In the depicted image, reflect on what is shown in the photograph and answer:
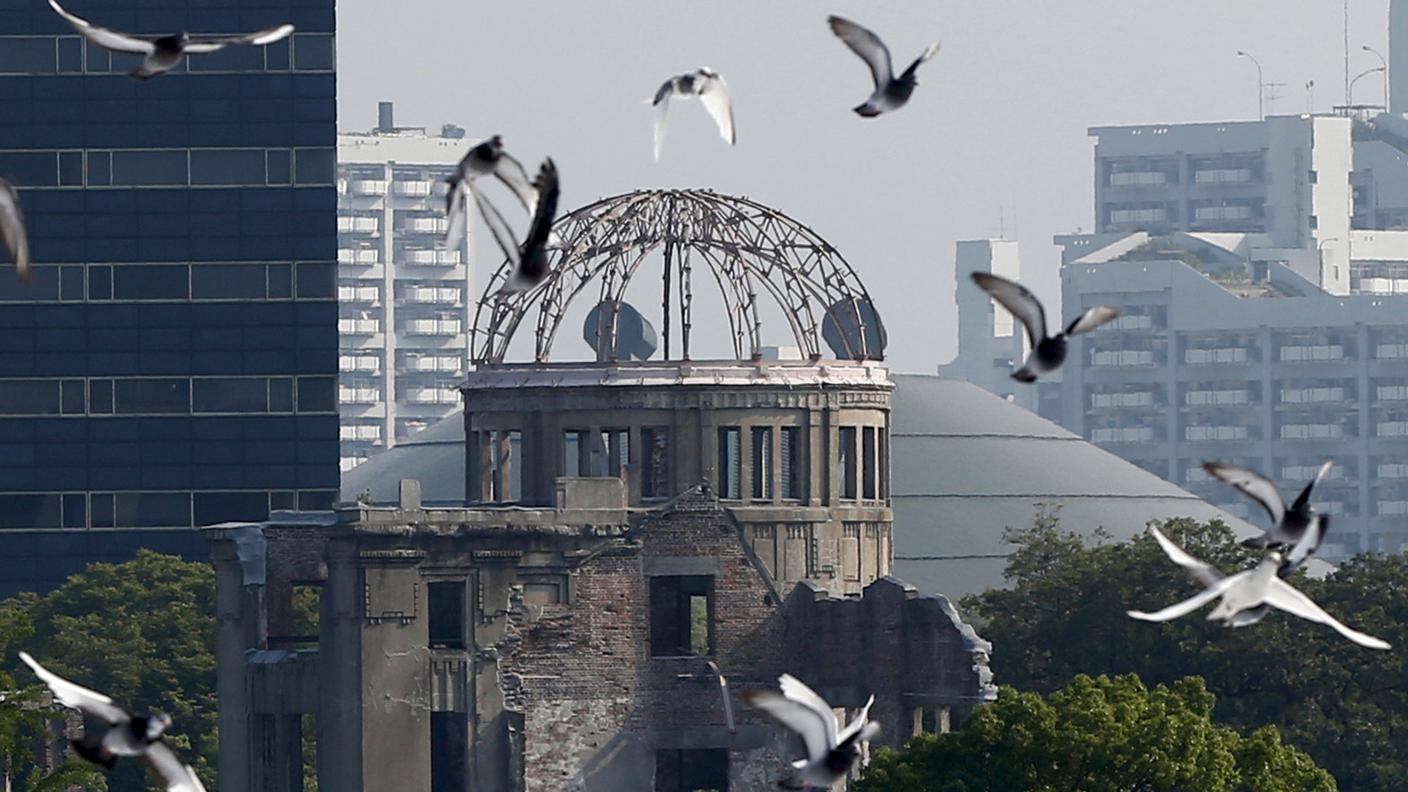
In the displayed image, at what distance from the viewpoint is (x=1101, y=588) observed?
81.7 metres

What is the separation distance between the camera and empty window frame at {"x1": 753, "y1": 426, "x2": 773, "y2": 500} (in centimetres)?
7775

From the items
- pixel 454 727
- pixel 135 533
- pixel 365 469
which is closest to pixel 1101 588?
pixel 454 727

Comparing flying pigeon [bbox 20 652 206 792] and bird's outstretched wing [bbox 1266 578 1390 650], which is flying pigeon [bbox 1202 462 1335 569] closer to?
bird's outstretched wing [bbox 1266 578 1390 650]

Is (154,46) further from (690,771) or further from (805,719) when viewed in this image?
(690,771)

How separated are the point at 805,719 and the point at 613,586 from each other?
141 ft

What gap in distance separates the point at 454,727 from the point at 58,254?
64578mm

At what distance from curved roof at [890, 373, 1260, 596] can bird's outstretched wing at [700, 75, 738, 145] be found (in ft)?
338

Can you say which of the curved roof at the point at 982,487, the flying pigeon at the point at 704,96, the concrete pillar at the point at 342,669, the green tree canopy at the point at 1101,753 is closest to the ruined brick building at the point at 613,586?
the concrete pillar at the point at 342,669

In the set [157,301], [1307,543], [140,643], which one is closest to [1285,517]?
[1307,543]

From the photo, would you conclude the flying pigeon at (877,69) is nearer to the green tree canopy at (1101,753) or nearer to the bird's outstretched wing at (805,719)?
the bird's outstretched wing at (805,719)

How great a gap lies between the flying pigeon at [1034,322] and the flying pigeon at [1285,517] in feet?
4.43

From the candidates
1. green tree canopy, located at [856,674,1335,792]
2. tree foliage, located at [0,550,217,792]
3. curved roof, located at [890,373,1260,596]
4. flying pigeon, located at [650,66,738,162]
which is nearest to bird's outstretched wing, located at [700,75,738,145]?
flying pigeon, located at [650,66,738,162]

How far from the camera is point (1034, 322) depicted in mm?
30688

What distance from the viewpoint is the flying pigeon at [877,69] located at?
31547 mm
